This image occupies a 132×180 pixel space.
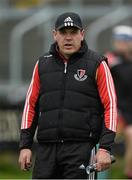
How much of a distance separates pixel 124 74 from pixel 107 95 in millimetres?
5040

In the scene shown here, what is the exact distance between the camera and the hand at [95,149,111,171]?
6.55 metres

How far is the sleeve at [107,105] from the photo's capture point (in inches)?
264

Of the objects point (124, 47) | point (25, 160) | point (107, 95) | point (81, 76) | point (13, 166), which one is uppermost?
point (124, 47)

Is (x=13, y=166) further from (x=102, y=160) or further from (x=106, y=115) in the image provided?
(x=102, y=160)

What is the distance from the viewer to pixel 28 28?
1514cm

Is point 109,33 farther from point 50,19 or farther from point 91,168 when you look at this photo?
point 91,168

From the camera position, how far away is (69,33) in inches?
271

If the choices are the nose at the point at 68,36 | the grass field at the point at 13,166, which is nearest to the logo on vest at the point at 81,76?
the nose at the point at 68,36

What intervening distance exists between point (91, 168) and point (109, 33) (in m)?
8.52

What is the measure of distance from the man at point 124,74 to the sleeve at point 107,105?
191 inches

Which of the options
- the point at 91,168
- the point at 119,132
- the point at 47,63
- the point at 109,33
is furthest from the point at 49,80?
the point at 109,33

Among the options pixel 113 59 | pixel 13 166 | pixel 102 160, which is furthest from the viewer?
pixel 13 166

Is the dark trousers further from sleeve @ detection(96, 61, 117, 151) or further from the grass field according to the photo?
the grass field

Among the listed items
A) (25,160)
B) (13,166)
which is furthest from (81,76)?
(13,166)
